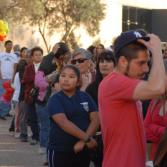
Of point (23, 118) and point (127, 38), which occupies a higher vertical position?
point (127, 38)

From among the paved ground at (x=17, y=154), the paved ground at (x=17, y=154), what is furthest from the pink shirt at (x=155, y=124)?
the paved ground at (x=17, y=154)

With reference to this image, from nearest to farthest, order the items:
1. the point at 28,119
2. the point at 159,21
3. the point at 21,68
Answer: the point at 28,119, the point at 21,68, the point at 159,21

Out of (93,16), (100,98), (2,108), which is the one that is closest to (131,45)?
(100,98)

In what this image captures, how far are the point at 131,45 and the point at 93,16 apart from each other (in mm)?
32096

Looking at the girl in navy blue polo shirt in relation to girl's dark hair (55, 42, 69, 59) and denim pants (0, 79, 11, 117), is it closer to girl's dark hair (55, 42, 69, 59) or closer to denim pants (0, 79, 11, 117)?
girl's dark hair (55, 42, 69, 59)

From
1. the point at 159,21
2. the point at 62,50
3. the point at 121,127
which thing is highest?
the point at 159,21

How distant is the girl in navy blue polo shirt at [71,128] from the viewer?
5.67 meters

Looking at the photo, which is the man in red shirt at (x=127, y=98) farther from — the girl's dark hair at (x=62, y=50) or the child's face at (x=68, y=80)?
the girl's dark hair at (x=62, y=50)

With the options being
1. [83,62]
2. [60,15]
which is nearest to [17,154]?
[83,62]

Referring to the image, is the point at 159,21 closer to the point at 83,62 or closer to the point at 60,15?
the point at 60,15

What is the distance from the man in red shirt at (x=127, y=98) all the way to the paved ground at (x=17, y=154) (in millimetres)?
5423

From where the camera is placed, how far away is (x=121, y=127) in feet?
14.1

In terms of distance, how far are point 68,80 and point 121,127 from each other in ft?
5.91

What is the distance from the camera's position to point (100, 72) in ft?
23.5
